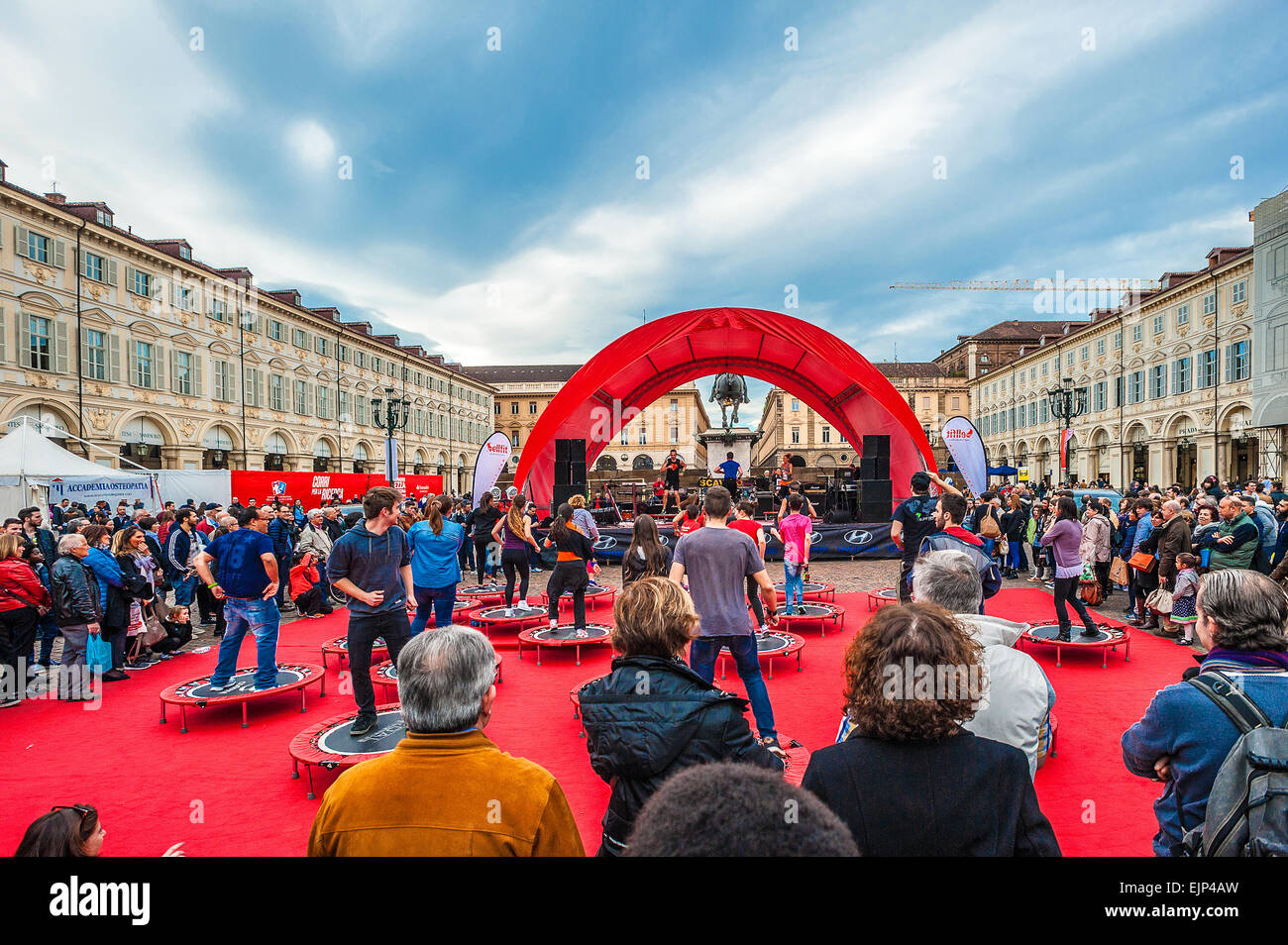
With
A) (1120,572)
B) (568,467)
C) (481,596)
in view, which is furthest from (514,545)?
(568,467)

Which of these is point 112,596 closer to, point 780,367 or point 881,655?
point 881,655

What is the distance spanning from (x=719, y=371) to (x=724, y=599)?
1941cm

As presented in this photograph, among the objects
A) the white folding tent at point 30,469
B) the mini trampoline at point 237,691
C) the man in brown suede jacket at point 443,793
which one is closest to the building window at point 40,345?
the white folding tent at point 30,469

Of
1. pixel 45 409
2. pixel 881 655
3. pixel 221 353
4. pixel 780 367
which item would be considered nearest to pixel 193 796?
pixel 881 655

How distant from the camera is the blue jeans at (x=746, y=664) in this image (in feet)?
15.2

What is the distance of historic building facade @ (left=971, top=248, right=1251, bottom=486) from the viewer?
32.8 m

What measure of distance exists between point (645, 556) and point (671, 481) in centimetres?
1435

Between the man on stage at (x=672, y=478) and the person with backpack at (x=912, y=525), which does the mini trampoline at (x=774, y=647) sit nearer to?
the person with backpack at (x=912, y=525)

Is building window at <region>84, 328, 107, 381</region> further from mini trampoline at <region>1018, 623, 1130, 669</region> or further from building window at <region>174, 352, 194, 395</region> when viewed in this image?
mini trampoline at <region>1018, 623, 1130, 669</region>

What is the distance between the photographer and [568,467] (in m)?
19.3

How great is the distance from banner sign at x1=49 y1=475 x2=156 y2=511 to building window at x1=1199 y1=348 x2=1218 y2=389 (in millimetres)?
47179

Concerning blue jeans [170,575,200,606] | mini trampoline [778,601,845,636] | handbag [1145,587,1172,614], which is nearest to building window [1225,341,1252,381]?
handbag [1145,587,1172,614]

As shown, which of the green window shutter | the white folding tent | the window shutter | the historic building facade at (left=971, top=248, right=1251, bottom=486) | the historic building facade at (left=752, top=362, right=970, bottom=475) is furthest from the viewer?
the historic building facade at (left=752, top=362, right=970, bottom=475)

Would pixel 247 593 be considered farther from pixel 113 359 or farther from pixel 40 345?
pixel 113 359
